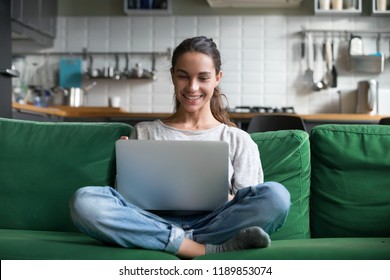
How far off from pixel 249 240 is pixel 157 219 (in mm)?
332

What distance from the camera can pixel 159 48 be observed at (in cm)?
570

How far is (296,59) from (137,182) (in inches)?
158

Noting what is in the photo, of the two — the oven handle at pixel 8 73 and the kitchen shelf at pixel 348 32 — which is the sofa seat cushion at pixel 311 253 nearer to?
the oven handle at pixel 8 73

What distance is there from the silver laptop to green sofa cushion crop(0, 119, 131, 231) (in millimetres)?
366

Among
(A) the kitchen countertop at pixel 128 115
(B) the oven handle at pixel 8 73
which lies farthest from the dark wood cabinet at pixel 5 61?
(A) the kitchen countertop at pixel 128 115

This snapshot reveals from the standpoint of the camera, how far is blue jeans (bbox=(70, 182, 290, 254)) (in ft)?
5.72

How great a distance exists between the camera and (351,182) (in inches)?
83.6

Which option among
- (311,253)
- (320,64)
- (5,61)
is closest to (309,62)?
(320,64)

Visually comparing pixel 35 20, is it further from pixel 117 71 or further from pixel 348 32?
pixel 348 32

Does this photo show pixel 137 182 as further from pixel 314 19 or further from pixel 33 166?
pixel 314 19

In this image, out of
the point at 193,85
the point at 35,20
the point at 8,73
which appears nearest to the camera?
the point at 193,85
